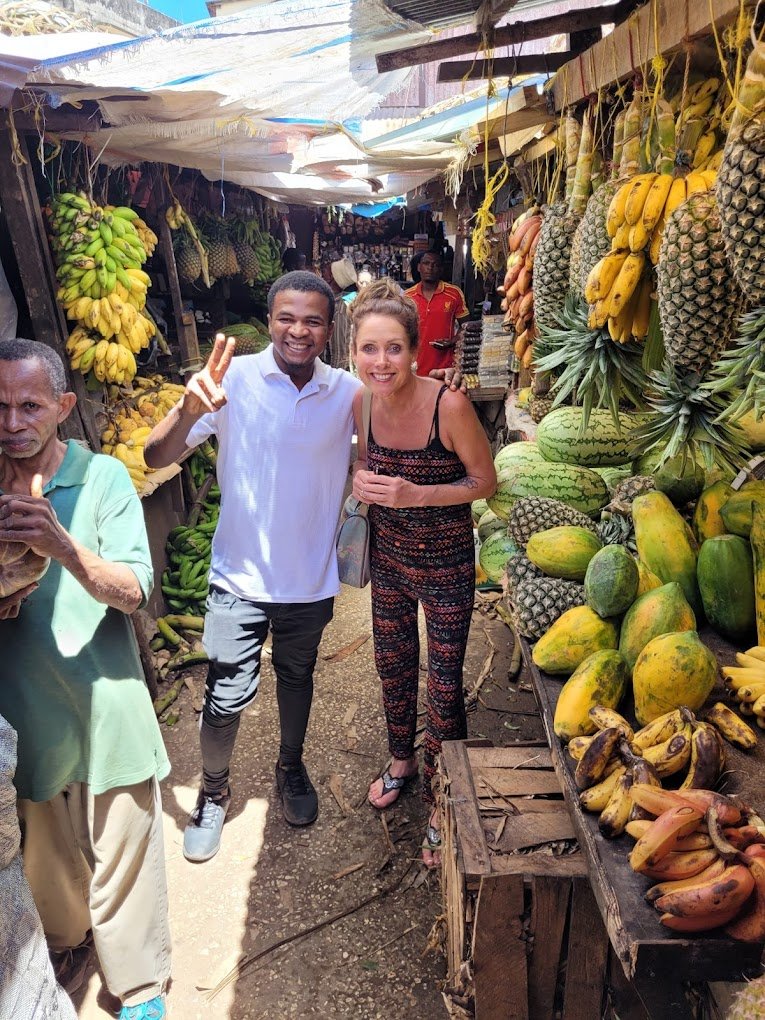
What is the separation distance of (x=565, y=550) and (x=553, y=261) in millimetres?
1053

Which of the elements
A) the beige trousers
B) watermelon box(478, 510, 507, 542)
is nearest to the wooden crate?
the beige trousers

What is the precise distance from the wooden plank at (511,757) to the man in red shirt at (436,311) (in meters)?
5.62

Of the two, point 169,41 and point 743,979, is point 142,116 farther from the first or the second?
point 743,979

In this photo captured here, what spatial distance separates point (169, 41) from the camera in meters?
3.60

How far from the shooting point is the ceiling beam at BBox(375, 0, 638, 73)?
2234mm

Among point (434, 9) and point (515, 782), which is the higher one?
point (434, 9)

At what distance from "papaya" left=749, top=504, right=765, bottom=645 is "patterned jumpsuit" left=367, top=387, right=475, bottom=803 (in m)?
1.10

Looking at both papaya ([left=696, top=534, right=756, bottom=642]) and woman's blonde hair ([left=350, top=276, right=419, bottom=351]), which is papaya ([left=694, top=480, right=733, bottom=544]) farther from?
woman's blonde hair ([left=350, top=276, right=419, bottom=351])

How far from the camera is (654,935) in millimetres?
1303

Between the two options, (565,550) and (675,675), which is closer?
(675,675)

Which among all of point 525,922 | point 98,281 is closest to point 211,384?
point 525,922

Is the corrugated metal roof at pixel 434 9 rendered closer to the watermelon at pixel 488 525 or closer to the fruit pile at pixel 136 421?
the watermelon at pixel 488 525

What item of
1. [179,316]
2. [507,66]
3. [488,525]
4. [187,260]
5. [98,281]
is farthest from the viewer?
[187,260]

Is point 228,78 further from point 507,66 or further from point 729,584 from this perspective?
point 729,584
